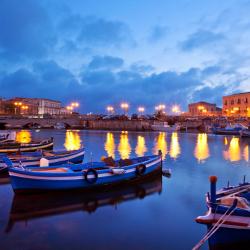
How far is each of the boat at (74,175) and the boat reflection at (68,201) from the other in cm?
50

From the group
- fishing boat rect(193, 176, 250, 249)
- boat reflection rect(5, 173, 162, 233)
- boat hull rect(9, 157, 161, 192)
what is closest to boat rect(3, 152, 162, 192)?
boat hull rect(9, 157, 161, 192)

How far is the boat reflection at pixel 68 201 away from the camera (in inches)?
646

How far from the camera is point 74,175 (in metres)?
19.6

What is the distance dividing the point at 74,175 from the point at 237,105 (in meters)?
148

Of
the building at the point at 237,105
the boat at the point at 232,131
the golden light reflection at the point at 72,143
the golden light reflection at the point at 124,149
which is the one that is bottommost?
the golden light reflection at the point at 124,149

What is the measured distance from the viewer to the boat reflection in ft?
53.9

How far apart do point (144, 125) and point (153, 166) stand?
9908 centimetres

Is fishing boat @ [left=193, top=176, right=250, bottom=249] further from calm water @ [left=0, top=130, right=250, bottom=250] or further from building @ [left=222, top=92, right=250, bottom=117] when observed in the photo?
building @ [left=222, top=92, right=250, bottom=117]

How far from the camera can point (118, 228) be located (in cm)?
1480

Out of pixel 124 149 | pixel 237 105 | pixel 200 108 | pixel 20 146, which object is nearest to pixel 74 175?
pixel 20 146

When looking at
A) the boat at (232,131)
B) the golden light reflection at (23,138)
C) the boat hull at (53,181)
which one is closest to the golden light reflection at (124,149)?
the golden light reflection at (23,138)

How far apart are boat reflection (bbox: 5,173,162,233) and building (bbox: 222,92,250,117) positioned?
134779mm

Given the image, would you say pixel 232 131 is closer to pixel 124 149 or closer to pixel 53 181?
pixel 124 149

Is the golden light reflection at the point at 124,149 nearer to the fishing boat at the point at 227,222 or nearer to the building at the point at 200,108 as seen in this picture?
Answer: the fishing boat at the point at 227,222
